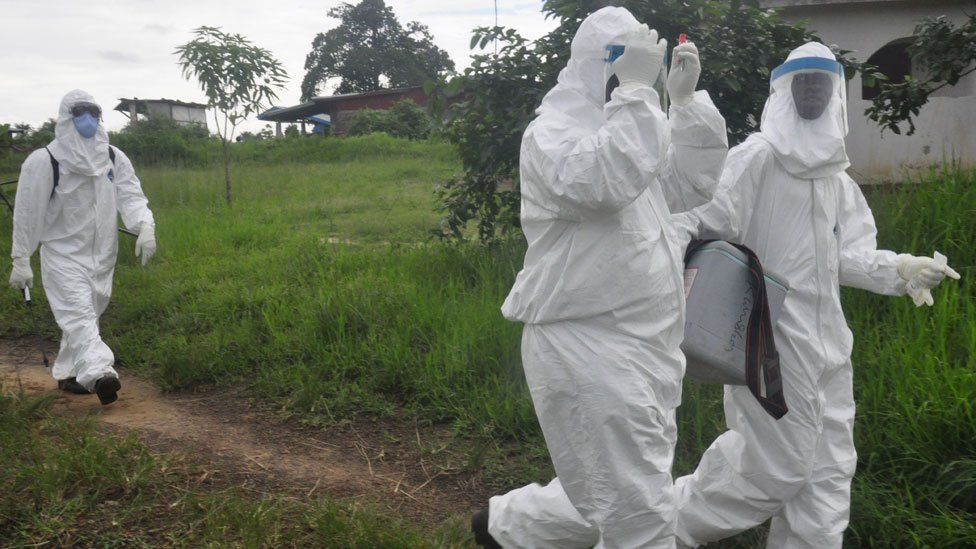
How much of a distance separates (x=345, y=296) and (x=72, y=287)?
6.02ft

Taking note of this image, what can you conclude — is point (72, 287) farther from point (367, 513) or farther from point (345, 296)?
point (367, 513)

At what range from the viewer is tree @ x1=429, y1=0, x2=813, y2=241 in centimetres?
550

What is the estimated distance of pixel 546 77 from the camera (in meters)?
6.05

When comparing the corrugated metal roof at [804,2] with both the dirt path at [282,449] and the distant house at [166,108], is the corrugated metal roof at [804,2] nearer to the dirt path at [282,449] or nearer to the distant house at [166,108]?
the dirt path at [282,449]

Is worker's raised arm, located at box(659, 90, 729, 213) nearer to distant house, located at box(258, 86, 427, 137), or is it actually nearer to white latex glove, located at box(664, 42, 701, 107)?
white latex glove, located at box(664, 42, 701, 107)

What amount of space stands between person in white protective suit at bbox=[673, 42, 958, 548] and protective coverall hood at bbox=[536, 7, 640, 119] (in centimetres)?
67

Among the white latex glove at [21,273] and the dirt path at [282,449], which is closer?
the dirt path at [282,449]

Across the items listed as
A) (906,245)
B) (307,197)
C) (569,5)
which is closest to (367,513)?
(569,5)

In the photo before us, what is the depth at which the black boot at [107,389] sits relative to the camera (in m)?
5.59

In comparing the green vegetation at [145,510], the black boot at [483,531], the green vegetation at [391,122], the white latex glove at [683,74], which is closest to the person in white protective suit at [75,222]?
the green vegetation at [145,510]

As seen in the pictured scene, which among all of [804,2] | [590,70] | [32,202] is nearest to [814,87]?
[590,70]

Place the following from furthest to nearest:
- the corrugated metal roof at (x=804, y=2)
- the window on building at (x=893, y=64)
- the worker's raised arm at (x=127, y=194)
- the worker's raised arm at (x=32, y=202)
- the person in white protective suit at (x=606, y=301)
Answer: the window on building at (x=893, y=64), the corrugated metal roof at (x=804, y=2), the worker's raised arm at (x=127, y=194), the worker's raised arm at (x=32, y=202), the person in white protective suit at (x=606, y=301)

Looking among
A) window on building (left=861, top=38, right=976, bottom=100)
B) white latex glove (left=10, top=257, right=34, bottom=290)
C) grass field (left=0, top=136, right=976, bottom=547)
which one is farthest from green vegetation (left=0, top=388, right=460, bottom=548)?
window on building (left=861, top=38, right=976, bottom=100)

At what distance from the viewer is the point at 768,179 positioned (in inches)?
131
